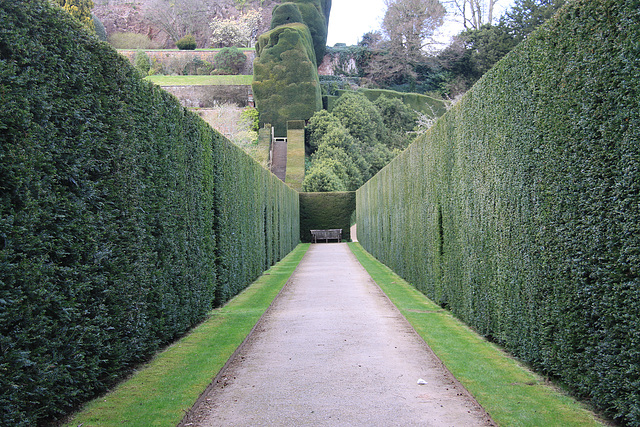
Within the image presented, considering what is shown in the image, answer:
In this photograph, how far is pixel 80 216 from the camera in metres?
4.32

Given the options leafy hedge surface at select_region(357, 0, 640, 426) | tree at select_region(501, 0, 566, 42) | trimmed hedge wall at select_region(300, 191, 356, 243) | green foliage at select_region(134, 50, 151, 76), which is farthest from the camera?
green foliage at select_region(134, 50, 151, 76)

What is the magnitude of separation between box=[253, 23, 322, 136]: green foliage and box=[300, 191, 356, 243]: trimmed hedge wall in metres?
14.9

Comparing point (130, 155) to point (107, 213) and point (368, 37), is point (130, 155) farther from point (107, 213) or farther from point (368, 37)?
point (368, 37)

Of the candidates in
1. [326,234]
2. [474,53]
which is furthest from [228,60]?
[326,234]

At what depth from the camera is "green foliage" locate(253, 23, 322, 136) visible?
1818 inches

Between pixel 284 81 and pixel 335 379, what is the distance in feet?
143

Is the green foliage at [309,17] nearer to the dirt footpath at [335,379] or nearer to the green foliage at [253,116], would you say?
the green foliage at [253,116]

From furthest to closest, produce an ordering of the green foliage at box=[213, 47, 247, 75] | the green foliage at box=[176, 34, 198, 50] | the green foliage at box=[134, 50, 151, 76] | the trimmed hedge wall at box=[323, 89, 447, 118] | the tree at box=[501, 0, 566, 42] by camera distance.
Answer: the green foliage at box=[176, 34, 198, 50]
the green foliage at box=[213, 47, 247, 75]
the green foliage at box=[134, 50, 151, 76]
the trimmed hedge wall at box=[323, 89, 447, 118]
the tree at box=[501, 0, 566, 42]

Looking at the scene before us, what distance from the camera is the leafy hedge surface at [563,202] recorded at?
365 centimetres

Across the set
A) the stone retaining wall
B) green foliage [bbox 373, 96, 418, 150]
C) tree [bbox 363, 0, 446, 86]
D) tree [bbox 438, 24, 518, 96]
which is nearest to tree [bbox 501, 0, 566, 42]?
tree [bbox 438, 24, 518, 96]

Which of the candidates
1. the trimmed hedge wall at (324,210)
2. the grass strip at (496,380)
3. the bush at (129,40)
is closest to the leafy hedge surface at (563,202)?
the grass strip at (496,380)

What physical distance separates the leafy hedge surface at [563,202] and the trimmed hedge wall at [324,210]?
25.7 meters

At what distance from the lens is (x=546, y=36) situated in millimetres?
4891

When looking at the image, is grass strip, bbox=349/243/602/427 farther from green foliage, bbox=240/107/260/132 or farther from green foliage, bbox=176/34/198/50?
green foliage, bbox=176/34/198/50
